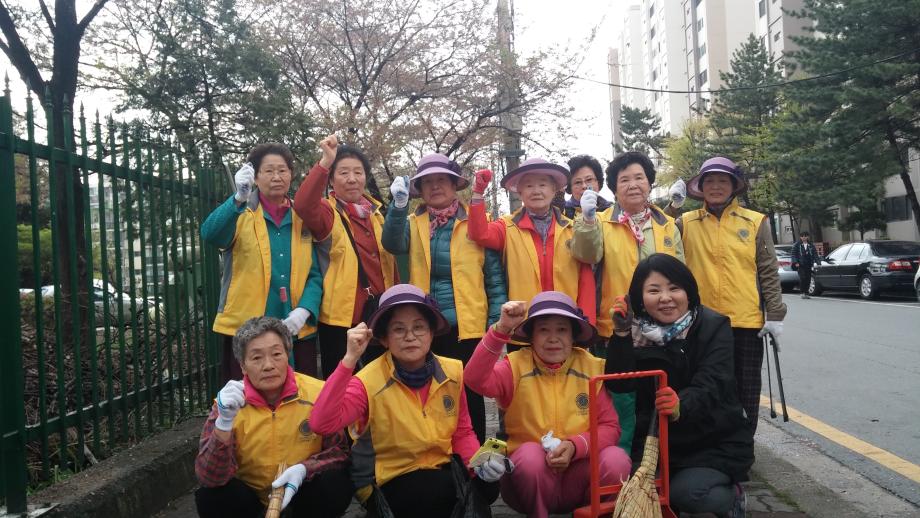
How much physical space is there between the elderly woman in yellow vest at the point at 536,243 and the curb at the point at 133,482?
1.98 metres

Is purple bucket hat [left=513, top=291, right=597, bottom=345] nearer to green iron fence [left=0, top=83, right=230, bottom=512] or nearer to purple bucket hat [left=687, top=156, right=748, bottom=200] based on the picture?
purple bucket hat [left=687, top=156, right=748, bottom=200]

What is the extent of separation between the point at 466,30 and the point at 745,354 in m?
12.9

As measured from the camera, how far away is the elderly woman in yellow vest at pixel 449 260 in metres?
3.81

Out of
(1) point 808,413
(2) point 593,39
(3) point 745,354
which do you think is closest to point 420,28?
(2) point 593,39

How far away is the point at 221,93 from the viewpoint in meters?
11.3

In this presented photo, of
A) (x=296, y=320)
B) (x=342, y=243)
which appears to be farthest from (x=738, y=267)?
(x=296, y=320)

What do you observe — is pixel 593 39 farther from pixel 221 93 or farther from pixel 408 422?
pixel 408 422

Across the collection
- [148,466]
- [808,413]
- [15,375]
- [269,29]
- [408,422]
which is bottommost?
[808,413]

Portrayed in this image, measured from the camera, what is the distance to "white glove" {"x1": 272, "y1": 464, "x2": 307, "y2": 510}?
2.84 meters

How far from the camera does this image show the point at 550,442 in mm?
3100

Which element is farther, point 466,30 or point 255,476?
point 466,30

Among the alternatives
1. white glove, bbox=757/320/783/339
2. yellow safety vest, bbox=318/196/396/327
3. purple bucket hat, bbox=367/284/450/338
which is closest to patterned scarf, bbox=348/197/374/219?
yellow safety vest, bbox=318/196/396/327

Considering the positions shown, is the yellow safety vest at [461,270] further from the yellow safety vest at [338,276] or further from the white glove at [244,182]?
the white glove at [244,182]

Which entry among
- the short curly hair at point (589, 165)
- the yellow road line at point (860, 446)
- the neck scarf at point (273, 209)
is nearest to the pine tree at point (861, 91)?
the yellow road line at point (860, 446)
